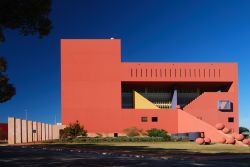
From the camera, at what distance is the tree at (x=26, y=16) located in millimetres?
24250

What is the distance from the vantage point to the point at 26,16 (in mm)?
25219

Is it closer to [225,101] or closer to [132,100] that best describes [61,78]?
[132,100]

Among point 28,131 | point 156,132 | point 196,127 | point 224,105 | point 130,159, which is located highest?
point 224,105

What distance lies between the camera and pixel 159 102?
87938 millimetres

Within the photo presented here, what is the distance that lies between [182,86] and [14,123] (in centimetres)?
3051

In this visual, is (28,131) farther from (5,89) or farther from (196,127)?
(5,89)

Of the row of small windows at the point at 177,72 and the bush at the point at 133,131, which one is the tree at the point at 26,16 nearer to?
the bush at the point at 133,131

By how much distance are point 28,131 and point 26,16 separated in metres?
53.6

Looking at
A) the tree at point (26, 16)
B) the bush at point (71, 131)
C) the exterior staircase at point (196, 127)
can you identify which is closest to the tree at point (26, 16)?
the tree at point (26, 16)

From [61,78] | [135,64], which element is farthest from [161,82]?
[61,78]

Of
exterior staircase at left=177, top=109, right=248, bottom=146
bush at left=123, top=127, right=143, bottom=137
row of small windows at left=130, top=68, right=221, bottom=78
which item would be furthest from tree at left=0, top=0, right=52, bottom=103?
row of small windows at left=130, top=68, right=221, bottom=78

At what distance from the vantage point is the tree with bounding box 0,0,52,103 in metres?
24.3

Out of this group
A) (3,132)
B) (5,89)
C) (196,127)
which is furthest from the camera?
(3,132)

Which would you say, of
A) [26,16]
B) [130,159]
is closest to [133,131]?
[130,159]
